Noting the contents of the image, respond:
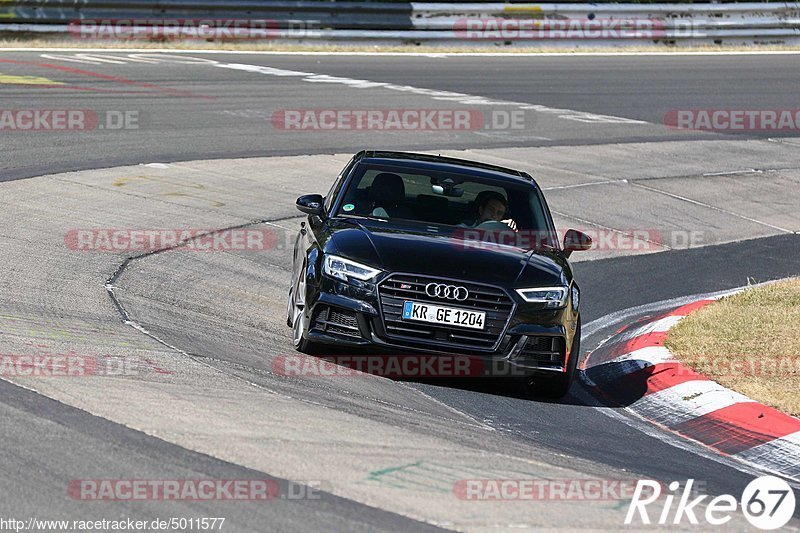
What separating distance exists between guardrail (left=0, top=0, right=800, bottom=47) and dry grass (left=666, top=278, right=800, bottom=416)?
17818 millimetres

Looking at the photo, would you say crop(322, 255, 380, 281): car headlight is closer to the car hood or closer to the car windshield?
the car hood

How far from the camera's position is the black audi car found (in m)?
8.21

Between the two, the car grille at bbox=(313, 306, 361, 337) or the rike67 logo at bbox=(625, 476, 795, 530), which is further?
the car grille at bbox=(313, 306, 361, 337)

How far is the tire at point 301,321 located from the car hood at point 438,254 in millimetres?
370

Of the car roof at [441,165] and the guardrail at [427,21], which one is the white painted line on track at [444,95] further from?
the car roof at [441,165]

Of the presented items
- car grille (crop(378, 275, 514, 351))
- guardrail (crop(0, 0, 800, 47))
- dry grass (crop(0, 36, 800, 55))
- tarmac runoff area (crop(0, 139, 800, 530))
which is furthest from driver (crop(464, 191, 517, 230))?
guardrail (crop(0, 0, 800, 47))

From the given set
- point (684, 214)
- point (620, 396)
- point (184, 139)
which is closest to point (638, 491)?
point (620, 396)

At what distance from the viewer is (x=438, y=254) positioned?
848 cm

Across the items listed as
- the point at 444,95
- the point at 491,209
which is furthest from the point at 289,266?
the point at 444,95

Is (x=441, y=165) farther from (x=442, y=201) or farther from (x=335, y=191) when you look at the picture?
(x=335, y=191)

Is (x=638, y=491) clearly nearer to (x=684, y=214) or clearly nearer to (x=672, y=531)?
(x=672, y=531)

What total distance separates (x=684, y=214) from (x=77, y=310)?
386 inches

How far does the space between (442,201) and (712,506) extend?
4.00 meters

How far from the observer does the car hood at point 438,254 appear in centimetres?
831
